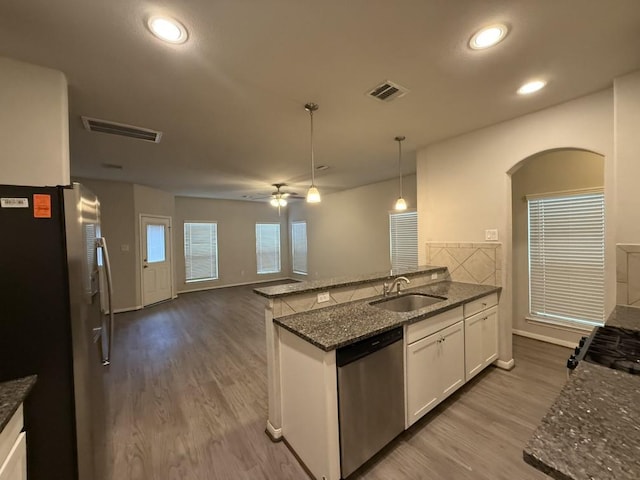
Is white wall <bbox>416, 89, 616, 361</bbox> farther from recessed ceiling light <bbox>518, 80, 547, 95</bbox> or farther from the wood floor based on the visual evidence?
the wood floor

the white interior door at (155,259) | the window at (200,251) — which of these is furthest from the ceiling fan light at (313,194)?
the window at (200,251)

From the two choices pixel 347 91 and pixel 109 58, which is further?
pixel 347 91

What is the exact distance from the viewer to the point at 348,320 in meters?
1.90

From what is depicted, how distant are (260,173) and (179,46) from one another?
321 cm

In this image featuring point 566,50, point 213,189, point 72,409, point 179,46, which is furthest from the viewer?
point 213,189

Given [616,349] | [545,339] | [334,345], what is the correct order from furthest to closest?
[545,339], [334,345], [616,349]

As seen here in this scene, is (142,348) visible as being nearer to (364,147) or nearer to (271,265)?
(364,147)

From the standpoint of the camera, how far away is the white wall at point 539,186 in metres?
3.16

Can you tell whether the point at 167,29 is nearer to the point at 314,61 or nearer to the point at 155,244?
the point at 314,61

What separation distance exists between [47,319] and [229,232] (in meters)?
7.10

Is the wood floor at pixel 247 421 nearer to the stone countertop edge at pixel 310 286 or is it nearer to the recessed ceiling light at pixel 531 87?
the stone countertop edge at pixel 310 286

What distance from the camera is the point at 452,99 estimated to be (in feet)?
7.73

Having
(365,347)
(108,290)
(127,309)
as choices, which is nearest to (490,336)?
(365,347)

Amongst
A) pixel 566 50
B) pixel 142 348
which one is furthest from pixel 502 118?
pixel 142 348
